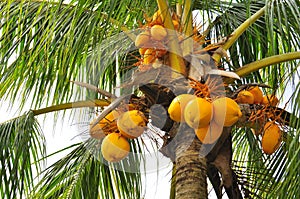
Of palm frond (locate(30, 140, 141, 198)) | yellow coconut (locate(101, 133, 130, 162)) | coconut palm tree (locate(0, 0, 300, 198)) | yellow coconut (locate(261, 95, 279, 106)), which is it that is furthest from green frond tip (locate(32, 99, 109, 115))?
yellow coconut (locate(261, 95, 279, 106))

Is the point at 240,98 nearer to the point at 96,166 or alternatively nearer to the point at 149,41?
the point at 149,41

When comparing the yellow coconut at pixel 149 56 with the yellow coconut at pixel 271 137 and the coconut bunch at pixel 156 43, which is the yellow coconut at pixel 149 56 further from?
the yellow coconut at pixel 271 137

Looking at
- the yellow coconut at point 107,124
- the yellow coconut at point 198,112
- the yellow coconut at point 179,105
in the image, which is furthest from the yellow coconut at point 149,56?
the yellow coconut at point 198,112

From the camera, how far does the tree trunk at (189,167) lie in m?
2.92

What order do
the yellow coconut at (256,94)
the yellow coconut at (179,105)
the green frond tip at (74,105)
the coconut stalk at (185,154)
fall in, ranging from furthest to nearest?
the green frond tip at (74,105), the yellow coconut at (256,94), the coconut stalk at (185,154), the yellow coconut at (179,105)

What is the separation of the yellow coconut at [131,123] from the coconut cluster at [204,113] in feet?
0.61

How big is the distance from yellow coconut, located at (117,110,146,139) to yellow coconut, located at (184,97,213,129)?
307 mm

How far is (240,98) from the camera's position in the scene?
10.2 feet

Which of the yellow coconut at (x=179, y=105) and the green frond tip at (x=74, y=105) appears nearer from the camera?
the yellow coconut at (x=179, y=105)

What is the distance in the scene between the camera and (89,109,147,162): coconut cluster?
3.03 m

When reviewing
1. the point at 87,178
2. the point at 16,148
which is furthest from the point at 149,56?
the point at 87,178

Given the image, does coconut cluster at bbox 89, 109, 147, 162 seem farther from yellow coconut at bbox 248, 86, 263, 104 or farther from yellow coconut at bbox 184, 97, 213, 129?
yellow coconut at bbox 248, 86, 263, 104

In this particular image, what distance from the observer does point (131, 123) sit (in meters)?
3.02

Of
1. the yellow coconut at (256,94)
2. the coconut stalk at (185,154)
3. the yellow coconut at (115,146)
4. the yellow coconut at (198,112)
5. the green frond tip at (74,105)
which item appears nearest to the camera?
the yellow coconut at (198,112)
